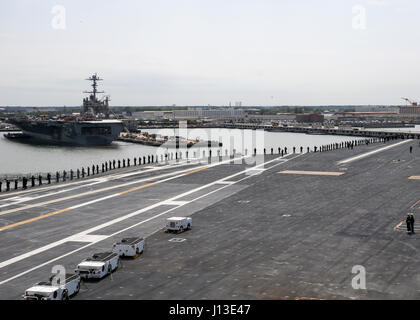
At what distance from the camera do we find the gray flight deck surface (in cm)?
2303

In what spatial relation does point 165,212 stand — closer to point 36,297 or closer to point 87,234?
point 87,234

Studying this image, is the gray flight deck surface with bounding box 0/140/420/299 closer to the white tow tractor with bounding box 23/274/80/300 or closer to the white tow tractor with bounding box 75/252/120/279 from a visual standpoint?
the white tow tractor with bounding box 75/252/120/279

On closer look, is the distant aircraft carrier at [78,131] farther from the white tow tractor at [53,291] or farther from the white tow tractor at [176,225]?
the white tow tractor at [53,291]

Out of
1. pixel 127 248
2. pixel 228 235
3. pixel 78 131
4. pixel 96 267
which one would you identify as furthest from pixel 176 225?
pixel 78 131

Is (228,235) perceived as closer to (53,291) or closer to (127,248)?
(127,248)

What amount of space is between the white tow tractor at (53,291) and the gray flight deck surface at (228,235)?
690mm

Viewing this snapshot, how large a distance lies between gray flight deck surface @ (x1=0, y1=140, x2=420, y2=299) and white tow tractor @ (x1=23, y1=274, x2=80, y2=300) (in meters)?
0.69

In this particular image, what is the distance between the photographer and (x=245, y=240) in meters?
31.6

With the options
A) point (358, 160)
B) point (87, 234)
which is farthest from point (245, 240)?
point (358, 160)

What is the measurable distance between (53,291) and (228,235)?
15183 mm

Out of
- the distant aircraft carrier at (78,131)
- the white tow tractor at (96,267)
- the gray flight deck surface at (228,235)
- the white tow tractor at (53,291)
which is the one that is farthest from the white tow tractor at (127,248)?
the distant aircraft carrier at (78,131)

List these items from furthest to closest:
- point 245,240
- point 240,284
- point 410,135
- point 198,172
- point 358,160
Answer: point 410,135 → point 358,160 → point 198,172 → point 245,240 → point 240,284
